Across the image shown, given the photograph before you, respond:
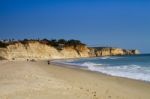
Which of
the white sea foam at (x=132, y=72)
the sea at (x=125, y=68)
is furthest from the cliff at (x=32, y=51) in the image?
the white sea foam at (x=132, y=72)

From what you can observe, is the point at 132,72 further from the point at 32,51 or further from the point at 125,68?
the point at 32,51

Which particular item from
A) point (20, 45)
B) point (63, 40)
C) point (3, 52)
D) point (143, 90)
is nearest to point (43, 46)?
point (20, 45)

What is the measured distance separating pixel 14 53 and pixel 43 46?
17.0 metres

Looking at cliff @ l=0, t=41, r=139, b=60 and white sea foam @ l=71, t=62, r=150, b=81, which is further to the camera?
cliff @ l=0, t=41, r=139, b=60

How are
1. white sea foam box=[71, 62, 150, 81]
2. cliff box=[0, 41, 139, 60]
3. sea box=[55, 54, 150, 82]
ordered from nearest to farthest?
1. white sea foam box=[71, 62, 150, 81]
2. sea box=[55, 54, 150, 82]
3. cliff box=[0, 41, 139, 60]

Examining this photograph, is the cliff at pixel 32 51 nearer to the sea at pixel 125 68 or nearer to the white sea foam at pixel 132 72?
the sea at pixel 125 68

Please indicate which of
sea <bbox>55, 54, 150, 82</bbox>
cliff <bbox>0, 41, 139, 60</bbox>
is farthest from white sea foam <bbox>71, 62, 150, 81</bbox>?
cliff <bbox>0, 41, 139, 60</bbox>

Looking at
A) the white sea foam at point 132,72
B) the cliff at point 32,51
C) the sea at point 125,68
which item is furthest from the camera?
the cliff at point 32,51

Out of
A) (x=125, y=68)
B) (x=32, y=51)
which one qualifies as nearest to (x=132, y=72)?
(x=125, y=68)

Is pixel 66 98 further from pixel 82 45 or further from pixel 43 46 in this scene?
pixel 82 45

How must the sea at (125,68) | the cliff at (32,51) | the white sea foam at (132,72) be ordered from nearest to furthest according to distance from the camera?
the white sea foam at (132,72)
the sea at (125,68)
the cliff at (32,51)

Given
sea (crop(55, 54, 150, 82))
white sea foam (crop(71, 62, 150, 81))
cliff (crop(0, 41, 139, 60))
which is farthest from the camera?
cliff (crop(0, 41, 139, 60))

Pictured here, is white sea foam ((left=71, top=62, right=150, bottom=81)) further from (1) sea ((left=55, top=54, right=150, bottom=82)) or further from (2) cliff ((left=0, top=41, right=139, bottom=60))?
(2) cliff ((left=0, top=41, right=139, bottom=60))

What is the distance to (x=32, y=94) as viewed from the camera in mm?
10672
